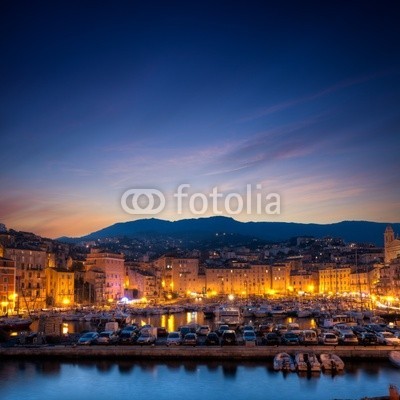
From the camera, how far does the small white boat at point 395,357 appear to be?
86.5 ft

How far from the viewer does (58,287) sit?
73062mm

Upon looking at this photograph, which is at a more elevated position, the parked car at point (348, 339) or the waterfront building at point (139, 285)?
the waterfront building at point (139, 285)

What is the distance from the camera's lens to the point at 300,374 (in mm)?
25281

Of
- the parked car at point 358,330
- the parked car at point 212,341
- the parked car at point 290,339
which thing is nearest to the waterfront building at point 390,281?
the parked car at point 358,330

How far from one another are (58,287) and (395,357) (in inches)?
2094

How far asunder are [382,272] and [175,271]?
3954 cm

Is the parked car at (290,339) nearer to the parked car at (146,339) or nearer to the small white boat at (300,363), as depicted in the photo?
the small white boat at (300,363)

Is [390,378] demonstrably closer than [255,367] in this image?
Yes

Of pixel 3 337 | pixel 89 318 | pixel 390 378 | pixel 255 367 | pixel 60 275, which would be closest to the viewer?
pixel 390 378

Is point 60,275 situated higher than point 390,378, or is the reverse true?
point 60,275

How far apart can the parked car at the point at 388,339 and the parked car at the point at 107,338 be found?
13.9 metres

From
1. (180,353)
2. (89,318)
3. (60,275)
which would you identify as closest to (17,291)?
(60,275)

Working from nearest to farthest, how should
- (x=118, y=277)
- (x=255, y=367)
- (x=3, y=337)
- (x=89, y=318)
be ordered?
(x=255, y=367), (x=3, y=337), (x=89, y=318), (x=118, y=277)

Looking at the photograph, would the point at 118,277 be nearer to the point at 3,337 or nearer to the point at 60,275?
the point at 60,275
